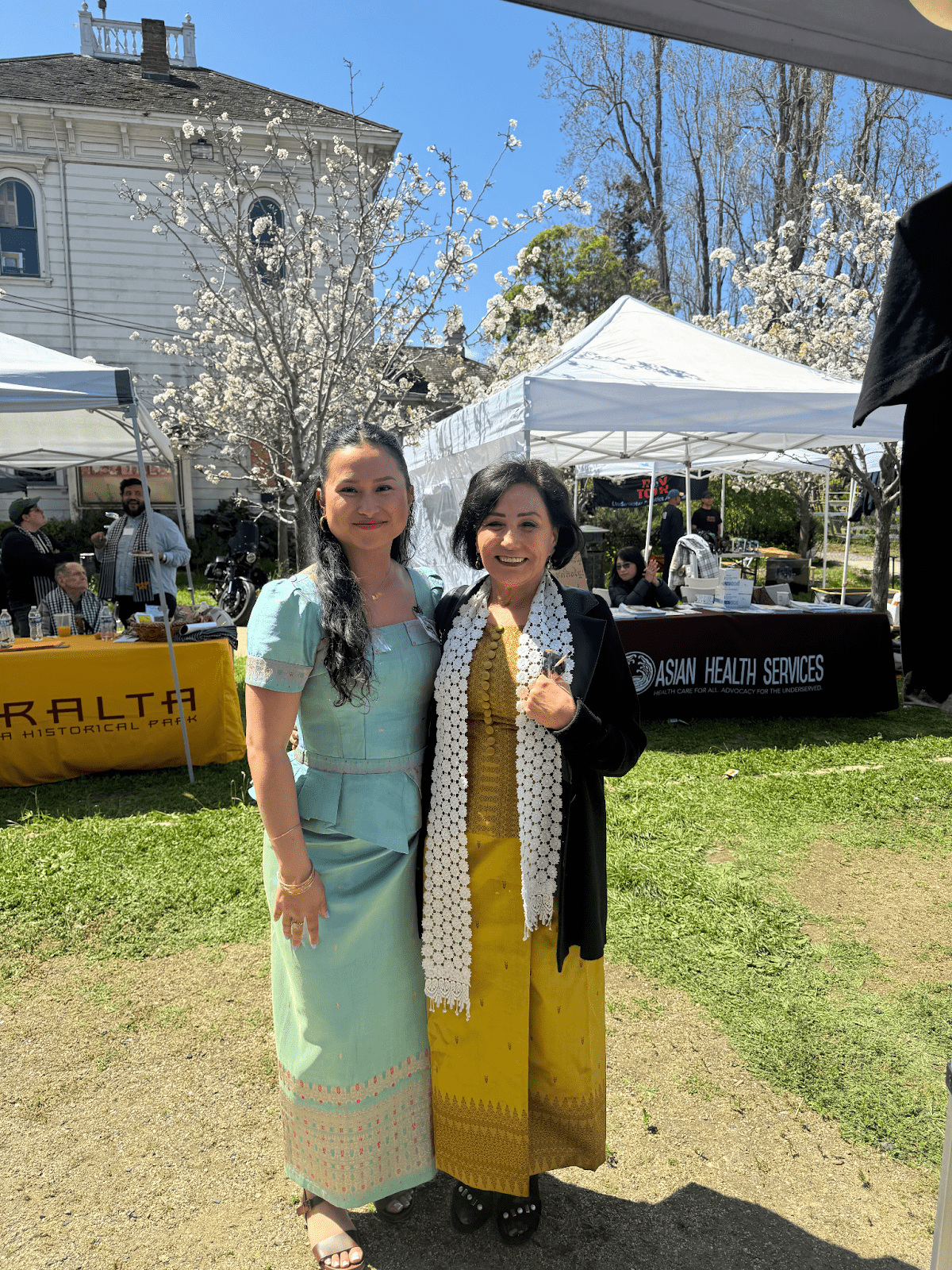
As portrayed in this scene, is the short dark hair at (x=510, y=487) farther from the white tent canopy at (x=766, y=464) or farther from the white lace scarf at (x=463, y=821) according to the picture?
the white tent canopy at (x=766, y=464)

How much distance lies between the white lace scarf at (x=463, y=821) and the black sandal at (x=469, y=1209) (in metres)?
0.52

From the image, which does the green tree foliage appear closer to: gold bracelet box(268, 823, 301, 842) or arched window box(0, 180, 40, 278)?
arched window box(0, 180, 40, 278)

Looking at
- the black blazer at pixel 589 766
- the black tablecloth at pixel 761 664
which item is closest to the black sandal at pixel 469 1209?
the black blazer at pixel 589 766

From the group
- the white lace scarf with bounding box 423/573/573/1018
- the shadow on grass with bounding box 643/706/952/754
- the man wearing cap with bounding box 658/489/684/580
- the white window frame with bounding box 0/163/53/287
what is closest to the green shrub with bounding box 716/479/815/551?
the man wearing cap with bounding box 658/489/684/580

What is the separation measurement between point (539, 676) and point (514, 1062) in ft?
2.95

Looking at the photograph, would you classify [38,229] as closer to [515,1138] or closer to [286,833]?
[286,833]

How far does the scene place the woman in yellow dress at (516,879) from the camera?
6.29 feet

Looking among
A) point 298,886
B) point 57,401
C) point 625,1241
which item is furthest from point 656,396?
point 625,1241

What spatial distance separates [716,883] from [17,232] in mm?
18890

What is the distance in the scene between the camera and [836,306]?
15.0 meters

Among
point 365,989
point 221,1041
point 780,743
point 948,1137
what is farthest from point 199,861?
point 780,743

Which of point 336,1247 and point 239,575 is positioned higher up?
point 239,575

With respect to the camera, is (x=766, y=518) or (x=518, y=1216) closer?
(x=518, y=1216)

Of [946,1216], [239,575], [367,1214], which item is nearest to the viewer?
[946,1216]
